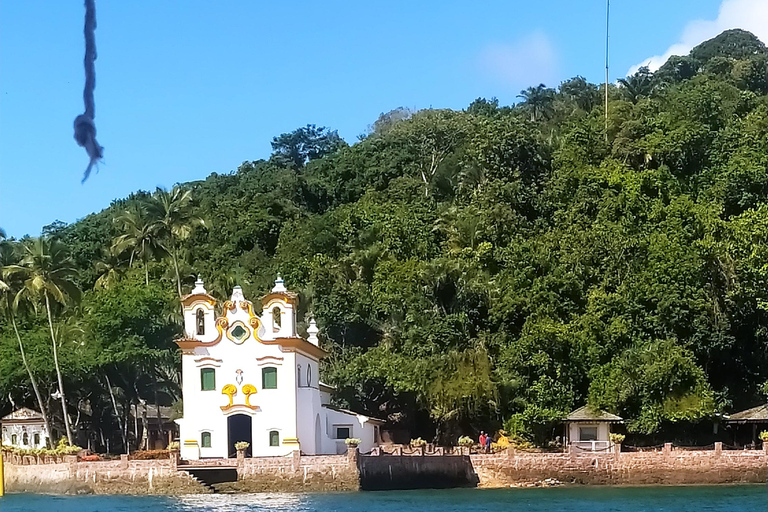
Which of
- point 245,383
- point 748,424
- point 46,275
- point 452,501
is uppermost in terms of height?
point 46,275

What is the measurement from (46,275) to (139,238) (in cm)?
1143

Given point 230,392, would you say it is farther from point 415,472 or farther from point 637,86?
point 637,86

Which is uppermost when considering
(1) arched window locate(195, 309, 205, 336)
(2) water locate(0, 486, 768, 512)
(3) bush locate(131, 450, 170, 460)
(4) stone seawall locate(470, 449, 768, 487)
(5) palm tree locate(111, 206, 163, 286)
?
(5) palm tree locate(111, 206, 163, 286)

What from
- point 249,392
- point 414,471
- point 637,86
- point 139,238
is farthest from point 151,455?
point 637,86

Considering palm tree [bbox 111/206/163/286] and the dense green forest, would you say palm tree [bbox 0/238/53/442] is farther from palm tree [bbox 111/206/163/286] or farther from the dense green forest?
palm tree [bbox 111/206/163/286]

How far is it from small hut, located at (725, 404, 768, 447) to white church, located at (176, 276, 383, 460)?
15.4 m

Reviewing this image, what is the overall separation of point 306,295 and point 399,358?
6.38 metres

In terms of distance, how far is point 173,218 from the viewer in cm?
6088

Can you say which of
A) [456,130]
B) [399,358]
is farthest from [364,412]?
[456,130]

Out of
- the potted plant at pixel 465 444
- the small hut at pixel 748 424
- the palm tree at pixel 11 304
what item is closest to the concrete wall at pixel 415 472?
the potted plant at pixel 465 444

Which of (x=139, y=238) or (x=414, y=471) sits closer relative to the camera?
(x=414, y=471)

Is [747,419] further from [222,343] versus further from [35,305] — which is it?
[35,305]

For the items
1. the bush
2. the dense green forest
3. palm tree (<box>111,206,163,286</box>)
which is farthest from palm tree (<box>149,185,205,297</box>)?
the bush

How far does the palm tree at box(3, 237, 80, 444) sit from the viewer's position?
49531 millimetres
